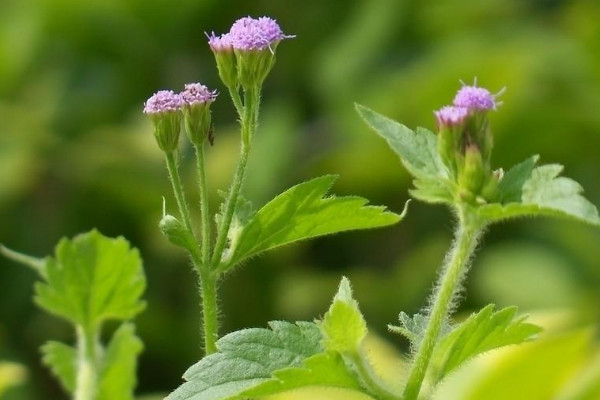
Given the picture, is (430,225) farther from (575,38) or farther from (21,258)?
(21,258)

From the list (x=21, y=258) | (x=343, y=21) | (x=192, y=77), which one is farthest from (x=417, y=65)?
(x=21, y=258)

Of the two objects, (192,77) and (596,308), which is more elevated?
(192,77)

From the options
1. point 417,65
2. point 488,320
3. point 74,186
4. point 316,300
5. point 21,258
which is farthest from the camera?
point 417,65

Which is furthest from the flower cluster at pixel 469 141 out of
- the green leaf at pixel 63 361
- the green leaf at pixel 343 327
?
the green leaf at pixel 63 361

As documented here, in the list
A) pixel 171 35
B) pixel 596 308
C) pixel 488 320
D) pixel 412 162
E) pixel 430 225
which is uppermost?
pixel 171 35

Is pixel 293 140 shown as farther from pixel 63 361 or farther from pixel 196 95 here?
pixel 196 95

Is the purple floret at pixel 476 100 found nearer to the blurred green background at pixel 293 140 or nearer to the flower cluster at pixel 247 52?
the flower cluster at pixel 247 52
